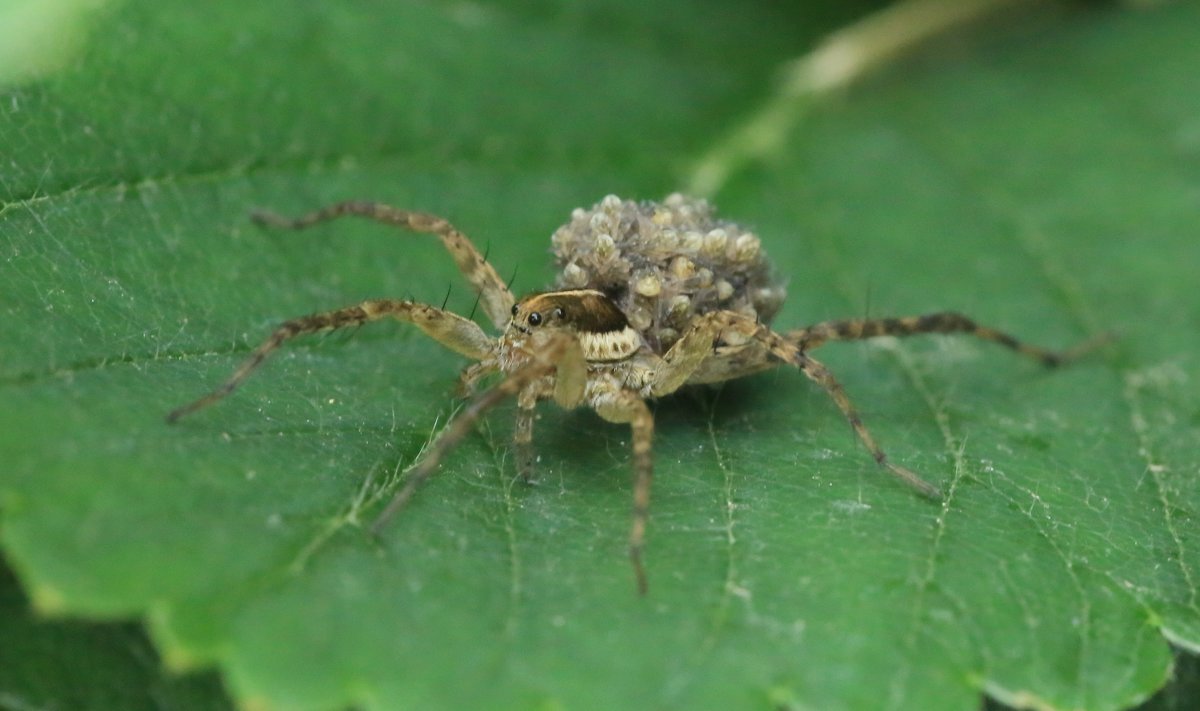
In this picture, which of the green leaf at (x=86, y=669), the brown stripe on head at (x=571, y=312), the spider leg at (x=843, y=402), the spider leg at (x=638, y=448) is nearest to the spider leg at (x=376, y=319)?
the brown stripe on head at (x=571, y=312)

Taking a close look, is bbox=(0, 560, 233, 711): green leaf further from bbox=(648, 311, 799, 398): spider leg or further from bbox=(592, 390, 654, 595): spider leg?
bbox=(648, 311, 799, 398): spider leg

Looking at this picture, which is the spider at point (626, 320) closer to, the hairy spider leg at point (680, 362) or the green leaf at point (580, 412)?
the hairy spider leg at point (680, 362)

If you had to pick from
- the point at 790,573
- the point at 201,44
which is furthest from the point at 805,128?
the point at 790,573

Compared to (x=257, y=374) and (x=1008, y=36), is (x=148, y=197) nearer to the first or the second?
(x=257, y=374)

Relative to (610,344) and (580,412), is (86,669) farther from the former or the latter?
(610,344)

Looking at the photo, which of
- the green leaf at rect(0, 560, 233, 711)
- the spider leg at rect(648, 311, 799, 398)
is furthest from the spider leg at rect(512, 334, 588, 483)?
the green leaf at rect(0, 560, 233, 711)

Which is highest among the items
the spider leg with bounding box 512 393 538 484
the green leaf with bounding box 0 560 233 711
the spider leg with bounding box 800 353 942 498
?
the spider leg with bounding box 800 353 942 498

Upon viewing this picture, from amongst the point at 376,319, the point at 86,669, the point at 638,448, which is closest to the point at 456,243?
the point at 376,319
